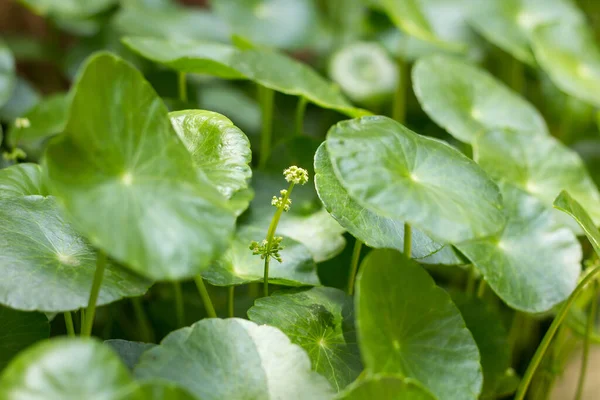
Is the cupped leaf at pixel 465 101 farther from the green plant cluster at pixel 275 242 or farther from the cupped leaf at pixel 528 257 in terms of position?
the cupped leaf at pixel 528 257

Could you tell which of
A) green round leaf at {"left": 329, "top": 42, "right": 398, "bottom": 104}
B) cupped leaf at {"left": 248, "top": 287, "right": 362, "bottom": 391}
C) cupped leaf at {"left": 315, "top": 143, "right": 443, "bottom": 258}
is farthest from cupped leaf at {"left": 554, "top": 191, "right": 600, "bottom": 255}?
green round leaf at {"left": 329, "top": 42, "right": 398, "bottom": 104}

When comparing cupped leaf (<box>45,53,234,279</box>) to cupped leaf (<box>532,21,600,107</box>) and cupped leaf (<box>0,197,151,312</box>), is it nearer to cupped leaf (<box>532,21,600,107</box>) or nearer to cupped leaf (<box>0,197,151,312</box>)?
cupped leaf (<box>0,197,151,312</box>)

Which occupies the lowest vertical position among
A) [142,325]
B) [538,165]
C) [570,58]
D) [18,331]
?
[142,325]

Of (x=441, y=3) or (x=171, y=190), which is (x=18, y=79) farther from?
(x=441, y=3)

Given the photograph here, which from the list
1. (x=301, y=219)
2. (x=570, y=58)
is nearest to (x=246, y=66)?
(x=301, y=219)

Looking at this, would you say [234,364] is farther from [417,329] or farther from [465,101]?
[465,101]
